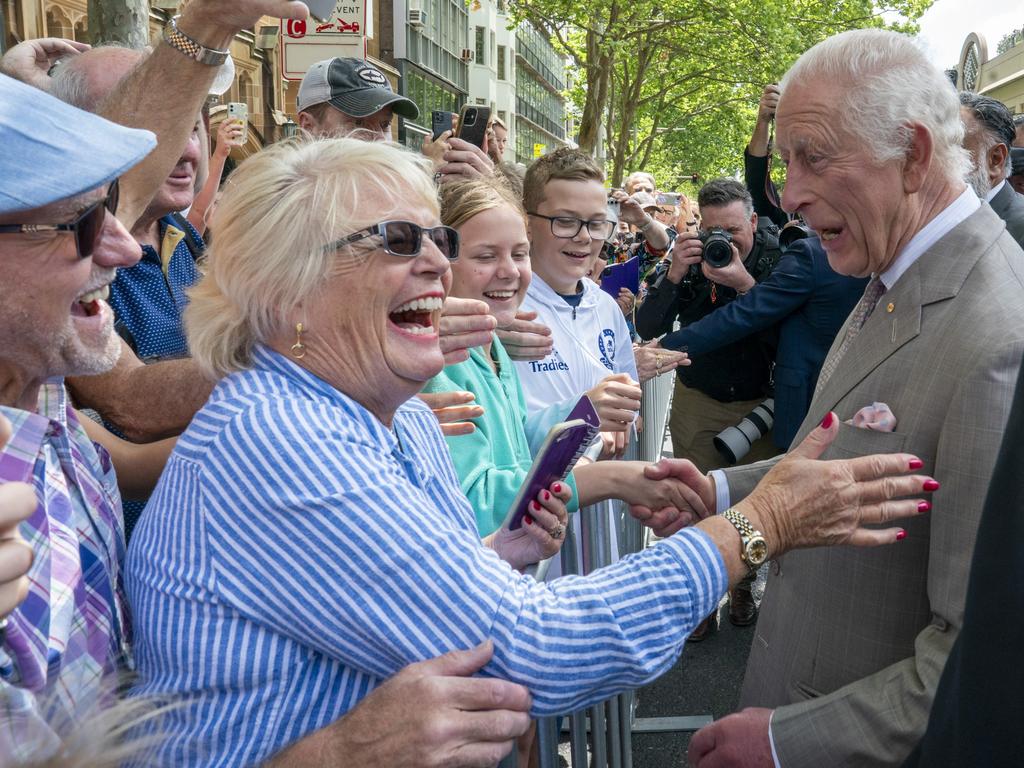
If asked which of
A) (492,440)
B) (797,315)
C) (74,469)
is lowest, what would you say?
(797,315)

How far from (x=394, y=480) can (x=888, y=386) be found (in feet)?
3.96

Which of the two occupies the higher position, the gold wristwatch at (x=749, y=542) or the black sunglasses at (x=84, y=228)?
the black sunglasses at (x=84, y=228)

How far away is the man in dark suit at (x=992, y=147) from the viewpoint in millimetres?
4691

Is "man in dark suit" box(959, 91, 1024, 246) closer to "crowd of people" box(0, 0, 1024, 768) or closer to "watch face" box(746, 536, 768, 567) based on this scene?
"crowd of people" box(0, 0, 1024, 768)

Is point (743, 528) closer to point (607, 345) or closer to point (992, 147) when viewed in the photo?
point (607, 345)

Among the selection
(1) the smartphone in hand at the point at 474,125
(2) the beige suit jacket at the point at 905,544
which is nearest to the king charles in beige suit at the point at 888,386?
(2) the beige suit jacket at the point at 905,544

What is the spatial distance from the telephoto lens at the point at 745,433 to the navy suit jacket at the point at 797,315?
15 centimetres

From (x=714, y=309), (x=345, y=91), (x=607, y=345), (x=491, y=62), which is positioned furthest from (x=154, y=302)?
(x=491, y=62)

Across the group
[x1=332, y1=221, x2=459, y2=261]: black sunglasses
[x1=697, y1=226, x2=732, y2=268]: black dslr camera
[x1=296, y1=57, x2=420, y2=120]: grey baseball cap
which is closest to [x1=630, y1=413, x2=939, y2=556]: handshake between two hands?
[x1=332, y1=221, x2=459, y2=261]: black sunglasses

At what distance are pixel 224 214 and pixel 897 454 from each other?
57.9 inches

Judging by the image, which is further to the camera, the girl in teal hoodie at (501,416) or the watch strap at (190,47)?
the girl in teal hoodie at (501,416)

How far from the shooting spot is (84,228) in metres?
1.68

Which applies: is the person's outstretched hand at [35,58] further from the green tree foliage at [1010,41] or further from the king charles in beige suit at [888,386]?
the green tree foliage at [1010,41]

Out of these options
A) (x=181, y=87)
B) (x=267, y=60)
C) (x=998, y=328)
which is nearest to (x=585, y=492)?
(x=998, y=328)
